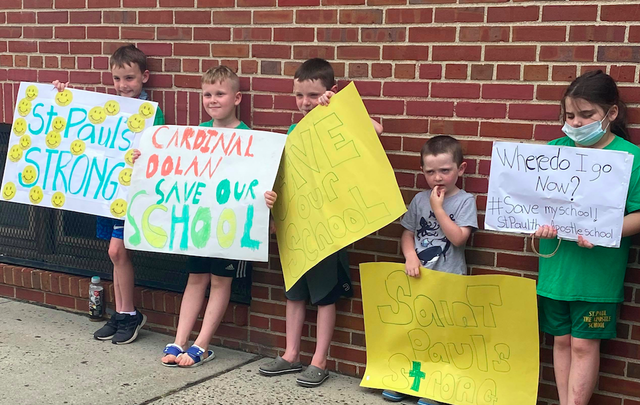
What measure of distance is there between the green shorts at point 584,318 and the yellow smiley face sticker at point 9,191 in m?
3.24

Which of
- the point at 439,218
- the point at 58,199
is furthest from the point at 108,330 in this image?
the point at 439,218

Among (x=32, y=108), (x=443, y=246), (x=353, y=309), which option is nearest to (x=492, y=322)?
(x=443, y=246)

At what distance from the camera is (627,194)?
3.18m

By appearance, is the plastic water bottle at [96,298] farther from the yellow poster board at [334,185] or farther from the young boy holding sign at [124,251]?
the yellow poster board at [334,185]

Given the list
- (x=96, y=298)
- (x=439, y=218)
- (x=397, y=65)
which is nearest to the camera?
(x=439, y=218)

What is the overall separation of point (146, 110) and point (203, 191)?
72 centimetres

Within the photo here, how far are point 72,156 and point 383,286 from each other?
82.1 inches

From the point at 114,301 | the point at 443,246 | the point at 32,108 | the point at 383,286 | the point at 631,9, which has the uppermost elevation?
the point at 631,9

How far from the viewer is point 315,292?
396 centimetres

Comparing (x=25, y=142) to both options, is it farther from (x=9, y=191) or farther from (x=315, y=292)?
(x=315, y=292)

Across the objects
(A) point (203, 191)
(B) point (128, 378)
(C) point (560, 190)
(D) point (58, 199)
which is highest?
(C) point (560, 190)

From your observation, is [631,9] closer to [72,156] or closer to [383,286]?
[383,286]

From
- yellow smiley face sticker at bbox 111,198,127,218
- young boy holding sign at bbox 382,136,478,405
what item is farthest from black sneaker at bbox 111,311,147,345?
young boy holding sign at bbox 382,136,478,405

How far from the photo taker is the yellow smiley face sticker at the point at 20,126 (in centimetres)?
471
